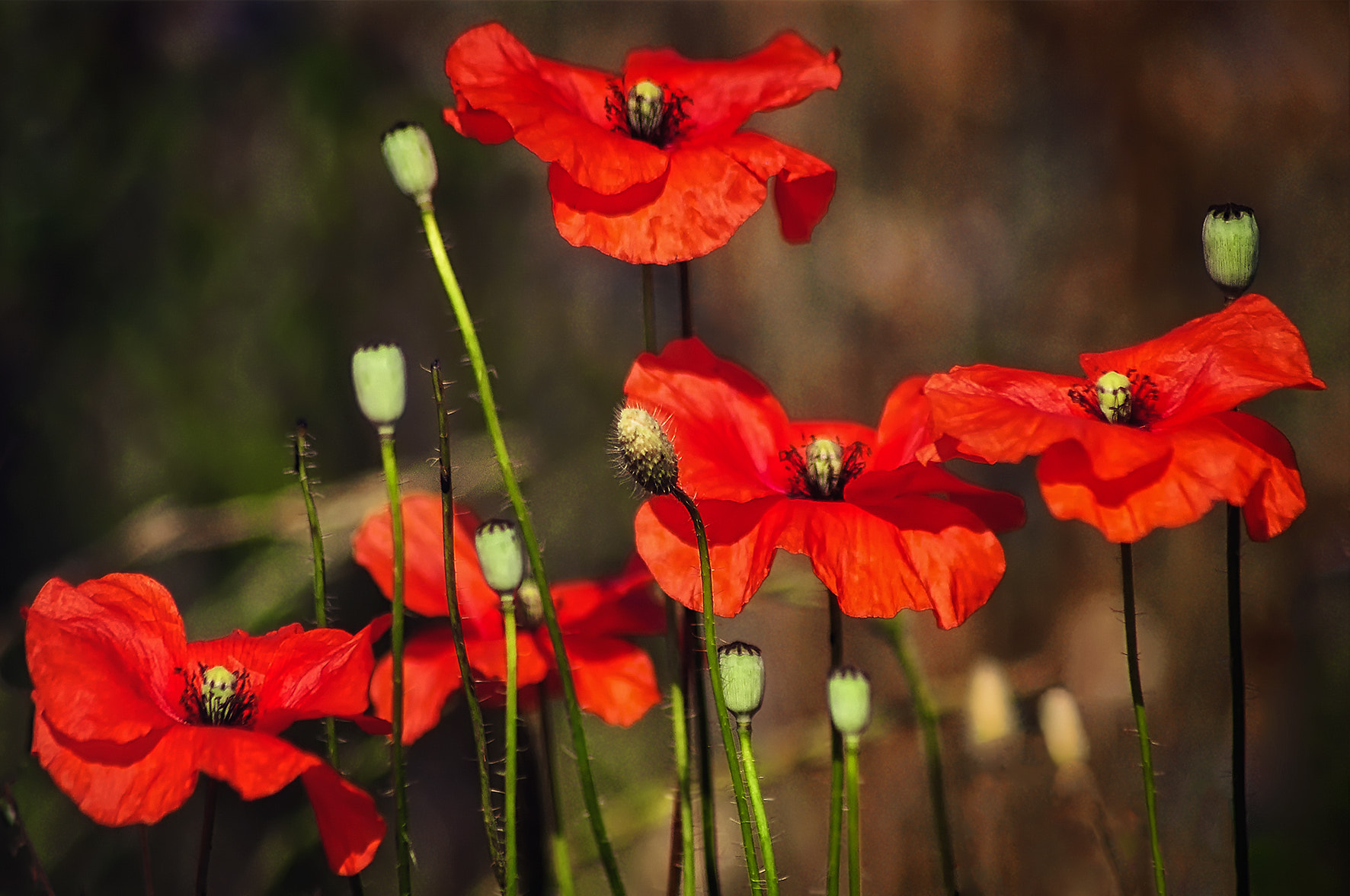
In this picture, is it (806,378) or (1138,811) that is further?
(806,378)

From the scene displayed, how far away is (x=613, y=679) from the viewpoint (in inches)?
22.6

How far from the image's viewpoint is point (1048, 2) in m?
1.06

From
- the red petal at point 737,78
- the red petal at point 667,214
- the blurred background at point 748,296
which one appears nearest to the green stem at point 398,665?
the red petal at point 667,214

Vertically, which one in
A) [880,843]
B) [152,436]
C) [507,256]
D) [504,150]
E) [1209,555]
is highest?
A: [504,150]

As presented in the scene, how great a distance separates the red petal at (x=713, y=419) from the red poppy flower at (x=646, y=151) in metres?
0.06

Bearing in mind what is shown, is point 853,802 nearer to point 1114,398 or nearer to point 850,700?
point 850,700

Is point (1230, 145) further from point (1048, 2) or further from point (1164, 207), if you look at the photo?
point (1048, 2)

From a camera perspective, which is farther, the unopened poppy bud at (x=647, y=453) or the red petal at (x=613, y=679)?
the red petal at (x=613, y=679)

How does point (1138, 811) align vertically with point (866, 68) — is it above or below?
below

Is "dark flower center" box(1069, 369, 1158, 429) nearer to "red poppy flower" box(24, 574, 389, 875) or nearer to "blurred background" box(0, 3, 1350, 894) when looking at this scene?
"red poppy flower" box(24, 574, 389, 875)

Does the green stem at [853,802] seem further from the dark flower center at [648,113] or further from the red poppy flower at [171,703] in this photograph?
the dark flower center at [648,113]

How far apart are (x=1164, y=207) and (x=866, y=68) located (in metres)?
0.30

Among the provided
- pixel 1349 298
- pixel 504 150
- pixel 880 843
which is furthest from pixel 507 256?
pixel 1349 298

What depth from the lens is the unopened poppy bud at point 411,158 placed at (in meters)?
0.44
